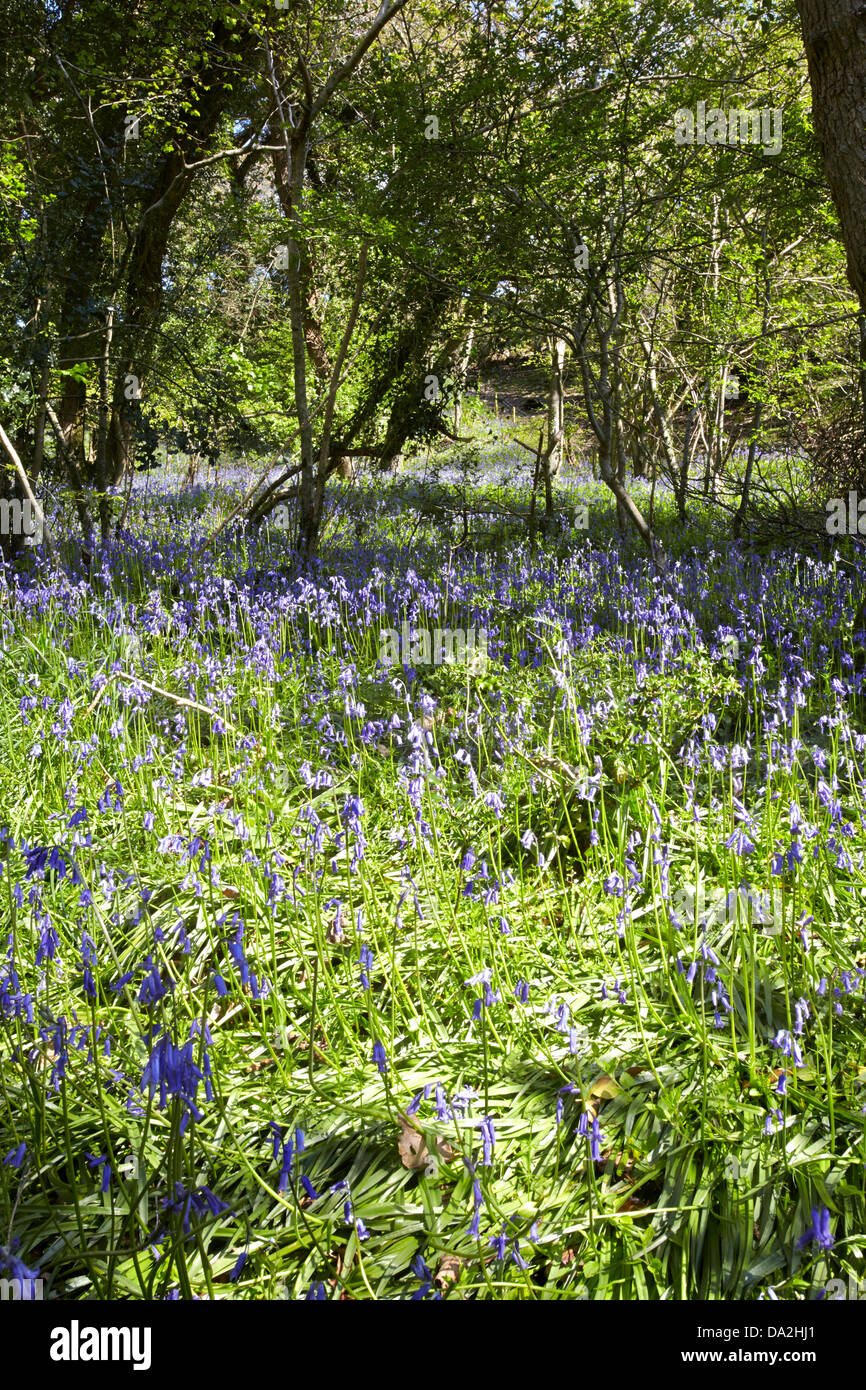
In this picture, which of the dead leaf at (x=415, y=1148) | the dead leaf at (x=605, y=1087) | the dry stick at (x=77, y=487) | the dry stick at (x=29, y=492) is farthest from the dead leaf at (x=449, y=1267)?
the dry stick at (x=77, y=487)

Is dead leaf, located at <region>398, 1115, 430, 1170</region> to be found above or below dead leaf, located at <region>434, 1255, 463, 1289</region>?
above

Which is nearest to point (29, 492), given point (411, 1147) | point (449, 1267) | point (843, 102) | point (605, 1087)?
point (843, 102)

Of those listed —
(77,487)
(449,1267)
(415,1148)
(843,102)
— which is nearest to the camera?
(449,1267)

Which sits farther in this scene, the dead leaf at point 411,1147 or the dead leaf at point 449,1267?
the dead leaf at point 411,1147

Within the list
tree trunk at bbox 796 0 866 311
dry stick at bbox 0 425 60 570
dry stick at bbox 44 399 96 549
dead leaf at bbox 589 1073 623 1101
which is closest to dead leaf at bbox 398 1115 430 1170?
dead leaf at bbox 589 1073 623 1101

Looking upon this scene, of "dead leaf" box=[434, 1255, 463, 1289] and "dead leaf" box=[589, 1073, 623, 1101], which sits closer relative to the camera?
"dead leaf" box=[434, 1255, 463, 1289]

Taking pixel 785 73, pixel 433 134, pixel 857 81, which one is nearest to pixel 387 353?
pixel 433 134

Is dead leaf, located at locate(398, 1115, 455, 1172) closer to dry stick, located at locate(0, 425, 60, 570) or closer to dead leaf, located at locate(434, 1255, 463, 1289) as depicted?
dead leaf, located at locate(434, 1255, 463, 1289)

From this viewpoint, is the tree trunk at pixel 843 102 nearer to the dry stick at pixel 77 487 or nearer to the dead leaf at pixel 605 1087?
the dead leaf at pixel 605 1087

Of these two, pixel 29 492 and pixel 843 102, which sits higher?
pixel 843 102

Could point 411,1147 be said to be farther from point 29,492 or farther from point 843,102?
point 29,492

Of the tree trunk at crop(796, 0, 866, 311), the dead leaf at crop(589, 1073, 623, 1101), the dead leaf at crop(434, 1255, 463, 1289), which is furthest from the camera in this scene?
the tree trunk at crop(796, 0, 866, 311)

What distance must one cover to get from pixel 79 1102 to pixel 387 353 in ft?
28.1
